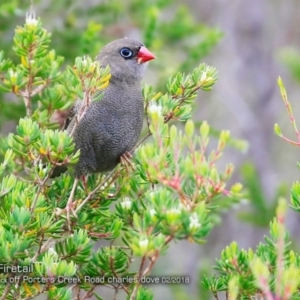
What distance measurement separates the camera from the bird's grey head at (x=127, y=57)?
4.77 m

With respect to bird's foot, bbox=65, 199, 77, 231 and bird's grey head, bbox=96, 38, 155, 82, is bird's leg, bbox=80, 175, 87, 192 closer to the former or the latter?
bird's foot, bbox=65, 199, 77, 231

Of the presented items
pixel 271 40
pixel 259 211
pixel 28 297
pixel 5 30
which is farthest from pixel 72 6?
pixel 271 40

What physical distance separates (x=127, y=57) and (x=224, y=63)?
23.3 feet

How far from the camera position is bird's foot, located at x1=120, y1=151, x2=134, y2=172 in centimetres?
415

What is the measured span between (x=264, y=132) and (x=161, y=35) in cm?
391

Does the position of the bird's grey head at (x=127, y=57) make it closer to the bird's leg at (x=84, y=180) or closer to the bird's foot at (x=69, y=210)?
the bird's leg at (x=84, y=180)

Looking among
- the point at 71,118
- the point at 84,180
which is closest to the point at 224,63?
the point at 71,118

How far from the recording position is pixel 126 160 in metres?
4.38

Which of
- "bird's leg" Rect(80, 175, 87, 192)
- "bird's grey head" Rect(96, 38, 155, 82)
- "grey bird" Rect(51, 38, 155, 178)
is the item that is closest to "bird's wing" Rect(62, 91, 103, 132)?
"grey bird" Rect(51, 38, 155, 178)

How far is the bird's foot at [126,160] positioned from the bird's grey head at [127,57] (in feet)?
1.90

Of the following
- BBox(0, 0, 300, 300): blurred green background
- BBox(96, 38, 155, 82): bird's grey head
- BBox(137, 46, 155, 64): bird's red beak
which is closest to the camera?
BBox(96, 38, 155, 82): bird's grey head

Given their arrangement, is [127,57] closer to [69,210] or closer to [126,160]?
[126,160]

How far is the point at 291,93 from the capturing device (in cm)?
1241

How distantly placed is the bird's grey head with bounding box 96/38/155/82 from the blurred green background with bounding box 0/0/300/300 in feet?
2.36
